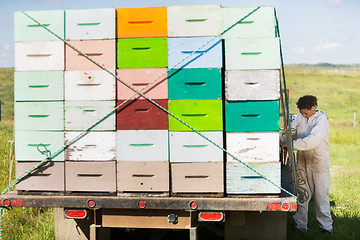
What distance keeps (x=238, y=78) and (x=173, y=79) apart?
0.66 m

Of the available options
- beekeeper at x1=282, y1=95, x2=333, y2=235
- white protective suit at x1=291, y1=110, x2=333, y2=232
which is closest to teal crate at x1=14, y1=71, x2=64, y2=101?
white protective suit at x1=291, y1=110, x2=333, y2=232

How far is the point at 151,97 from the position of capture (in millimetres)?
5145

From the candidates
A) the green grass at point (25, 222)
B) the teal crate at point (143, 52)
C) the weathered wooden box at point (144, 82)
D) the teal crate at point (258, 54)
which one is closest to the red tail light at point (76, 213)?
the weathered wooden box at point (144, 82)

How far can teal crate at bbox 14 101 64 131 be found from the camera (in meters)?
5.29

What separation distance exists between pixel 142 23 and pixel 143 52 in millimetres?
301

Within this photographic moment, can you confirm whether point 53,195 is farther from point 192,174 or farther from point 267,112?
point 267,112

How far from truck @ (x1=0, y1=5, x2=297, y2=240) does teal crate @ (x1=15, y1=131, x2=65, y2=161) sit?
0.04ft

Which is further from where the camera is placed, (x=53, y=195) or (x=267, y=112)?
(x=53, y=195)

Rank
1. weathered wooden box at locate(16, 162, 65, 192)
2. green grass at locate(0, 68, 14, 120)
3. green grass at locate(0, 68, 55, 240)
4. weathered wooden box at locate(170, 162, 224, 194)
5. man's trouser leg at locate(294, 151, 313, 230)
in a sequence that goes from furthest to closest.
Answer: green grass at locate(0, 68, 14, 120), man's trouser leg at locate(294, 151, 313, 230), green grass at locate(0, 68, 55, 240), weathered wooden box at locate(16, 162, 65, 192), weathered wooden box at locate(170, 162, 224, 194)

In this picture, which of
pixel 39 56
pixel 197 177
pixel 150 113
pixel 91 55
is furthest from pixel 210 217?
pixel 39 56

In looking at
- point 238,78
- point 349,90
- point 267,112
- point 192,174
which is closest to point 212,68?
point 238,78

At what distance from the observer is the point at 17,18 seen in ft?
17.6

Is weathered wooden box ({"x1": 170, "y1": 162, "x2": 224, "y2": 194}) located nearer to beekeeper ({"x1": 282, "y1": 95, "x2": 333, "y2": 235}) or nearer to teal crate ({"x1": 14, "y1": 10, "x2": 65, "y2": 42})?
teal crate ({"x1": 14, "y1": 10, "x2": 65, "y2": 42})

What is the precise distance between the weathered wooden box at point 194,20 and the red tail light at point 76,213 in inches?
84.4
